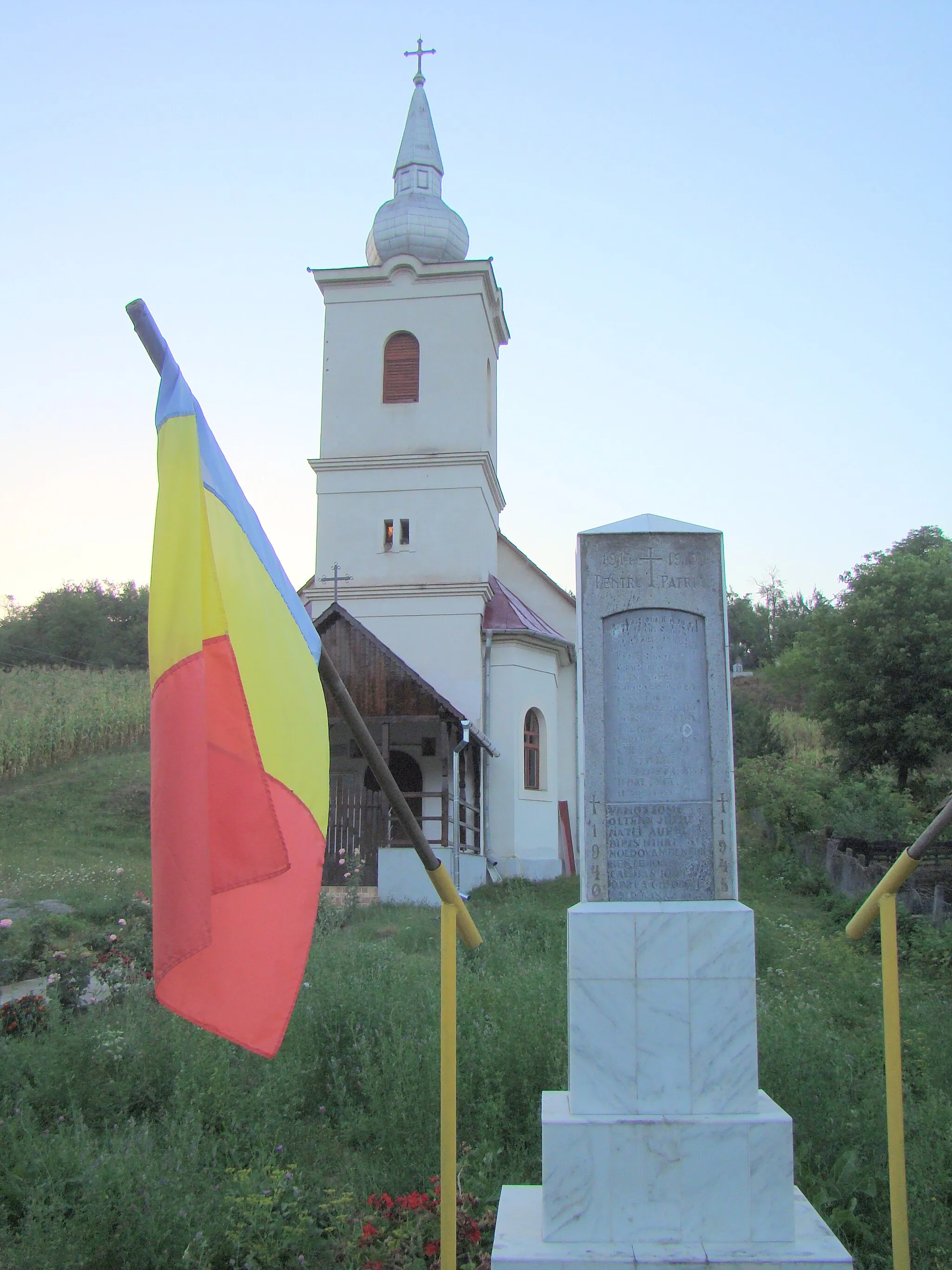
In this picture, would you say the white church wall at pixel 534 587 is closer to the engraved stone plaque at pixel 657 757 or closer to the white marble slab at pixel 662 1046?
the engraved stone plaque at pixel 657 757

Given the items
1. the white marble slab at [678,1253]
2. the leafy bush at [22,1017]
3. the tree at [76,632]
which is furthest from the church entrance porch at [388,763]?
the tree at [76,632]

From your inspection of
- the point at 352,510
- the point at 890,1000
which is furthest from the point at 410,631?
the point at 890,1000

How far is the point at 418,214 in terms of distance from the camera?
88.9 feet

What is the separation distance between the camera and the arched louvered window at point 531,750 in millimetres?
23656

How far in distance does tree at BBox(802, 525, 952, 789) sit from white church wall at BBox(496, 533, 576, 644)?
6.16 meters

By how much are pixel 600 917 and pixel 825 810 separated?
18520 millimetres

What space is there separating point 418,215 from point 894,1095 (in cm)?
2586

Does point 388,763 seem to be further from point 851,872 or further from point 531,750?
point 851,872

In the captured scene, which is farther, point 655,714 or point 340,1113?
point 340,1113

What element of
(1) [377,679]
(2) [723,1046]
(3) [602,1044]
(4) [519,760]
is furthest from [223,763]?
(4) [519,760]

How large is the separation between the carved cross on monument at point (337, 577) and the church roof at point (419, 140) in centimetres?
1169

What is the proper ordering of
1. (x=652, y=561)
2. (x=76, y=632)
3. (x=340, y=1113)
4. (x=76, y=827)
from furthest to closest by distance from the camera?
(x=76, y=632) → (x=76, y=827) → (x=340, y=1113) → (x=652, y=561)

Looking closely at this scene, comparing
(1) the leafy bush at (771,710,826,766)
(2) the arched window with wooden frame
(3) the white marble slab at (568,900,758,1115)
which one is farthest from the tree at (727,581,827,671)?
(3) the white marble slab at (568,900,758,1115)

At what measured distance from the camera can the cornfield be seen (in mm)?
26359
